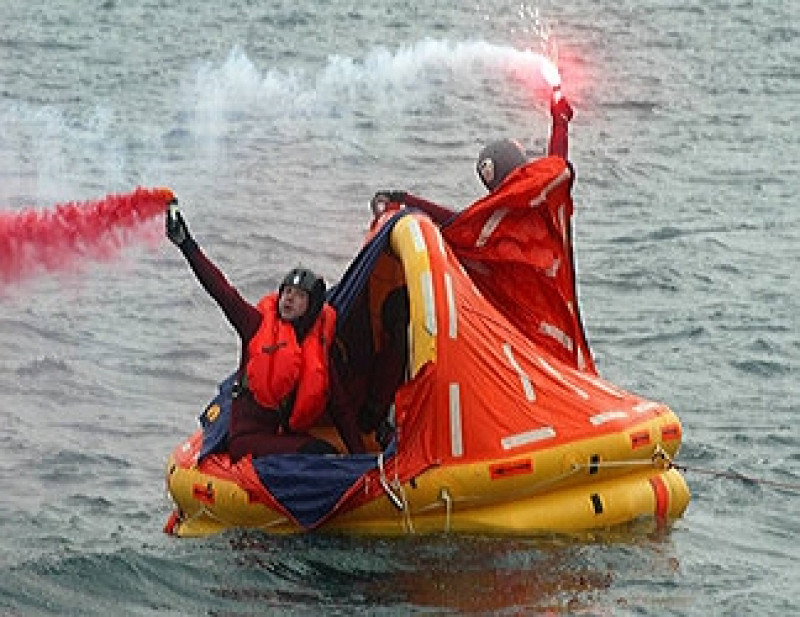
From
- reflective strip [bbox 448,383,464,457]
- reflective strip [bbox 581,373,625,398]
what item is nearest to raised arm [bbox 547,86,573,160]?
reflective strip [bbox 581,373,625,398]

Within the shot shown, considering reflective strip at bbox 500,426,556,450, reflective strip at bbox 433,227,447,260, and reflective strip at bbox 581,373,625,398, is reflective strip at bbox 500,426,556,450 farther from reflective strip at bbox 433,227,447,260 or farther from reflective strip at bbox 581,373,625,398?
reflective strip at bbox 433,227,447,260

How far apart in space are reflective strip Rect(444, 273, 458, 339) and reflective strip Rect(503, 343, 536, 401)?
392 millimetres

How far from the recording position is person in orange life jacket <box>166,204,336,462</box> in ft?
33.4

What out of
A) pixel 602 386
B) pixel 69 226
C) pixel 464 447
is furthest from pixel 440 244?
pixel 69 226

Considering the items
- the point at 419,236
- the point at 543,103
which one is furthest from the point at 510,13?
the point at 419,236

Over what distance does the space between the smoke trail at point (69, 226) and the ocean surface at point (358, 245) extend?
0.47m

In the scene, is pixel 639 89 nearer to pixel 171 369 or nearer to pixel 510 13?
pixel 510 13

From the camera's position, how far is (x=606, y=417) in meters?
10.3

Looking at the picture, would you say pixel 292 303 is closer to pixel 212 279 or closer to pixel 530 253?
pixel 212 279

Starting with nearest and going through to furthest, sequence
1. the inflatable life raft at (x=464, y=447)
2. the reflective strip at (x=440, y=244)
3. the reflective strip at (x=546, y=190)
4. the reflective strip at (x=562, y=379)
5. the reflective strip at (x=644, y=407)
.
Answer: the inflatable life raft at (x=464, y=447) < the reflective strip at (x=440, y=244) < the reflective strip at (x=562, y=379) < the reflective strip at (x=644, y=407) < the reflective strip at (x=546, y=190)

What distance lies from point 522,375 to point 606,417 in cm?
49

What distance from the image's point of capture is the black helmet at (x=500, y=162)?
36.4 feet

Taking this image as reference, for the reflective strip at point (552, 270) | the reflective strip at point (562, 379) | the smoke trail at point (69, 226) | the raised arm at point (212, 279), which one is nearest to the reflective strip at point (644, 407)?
the reflective strip at point (562, 379)

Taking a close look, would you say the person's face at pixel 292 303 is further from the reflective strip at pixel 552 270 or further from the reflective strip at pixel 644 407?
the reflective strip at pixel 644 407
